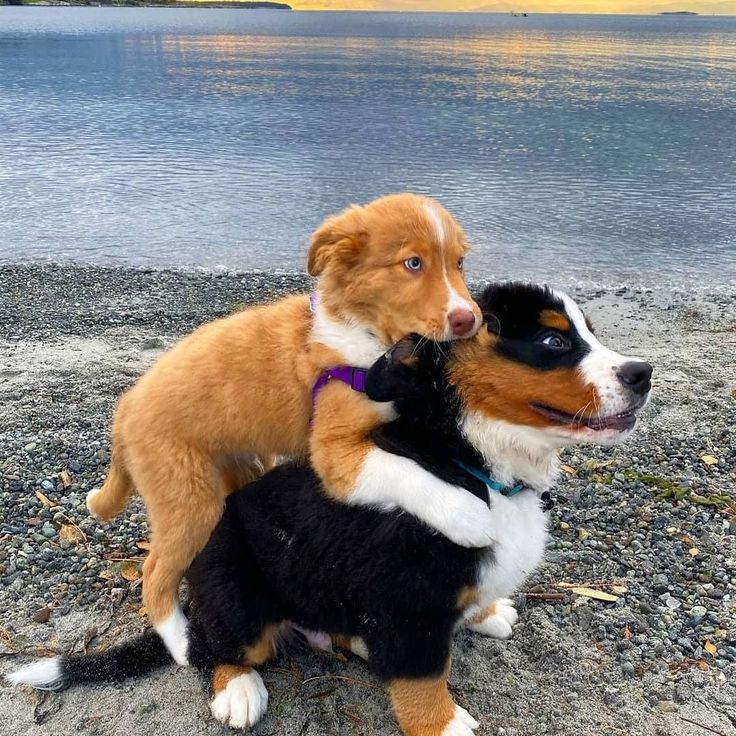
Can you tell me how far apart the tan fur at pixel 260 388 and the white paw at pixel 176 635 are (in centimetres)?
5

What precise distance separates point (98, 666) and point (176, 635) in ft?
1.16

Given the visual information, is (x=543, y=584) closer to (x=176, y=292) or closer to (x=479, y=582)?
(x=479, y=582)

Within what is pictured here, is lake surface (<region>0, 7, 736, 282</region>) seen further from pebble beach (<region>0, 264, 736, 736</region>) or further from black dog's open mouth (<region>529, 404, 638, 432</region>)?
black dog's open mouth (<region>529, 404, 638, 432</region>)

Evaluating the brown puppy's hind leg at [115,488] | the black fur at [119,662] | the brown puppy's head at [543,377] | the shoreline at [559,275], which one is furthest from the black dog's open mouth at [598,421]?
the shoreline at [559,275]

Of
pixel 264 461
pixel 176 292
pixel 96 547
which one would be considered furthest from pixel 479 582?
pixel 176 292

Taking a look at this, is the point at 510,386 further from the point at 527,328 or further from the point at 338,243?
the point at 338,243

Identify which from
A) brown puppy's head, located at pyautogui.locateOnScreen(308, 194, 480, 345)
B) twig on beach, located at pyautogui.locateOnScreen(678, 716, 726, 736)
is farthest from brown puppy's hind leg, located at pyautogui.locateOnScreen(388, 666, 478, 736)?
brown puppy's head, located at pyautogui.locateOnScreen(308, 194, 480, 345)

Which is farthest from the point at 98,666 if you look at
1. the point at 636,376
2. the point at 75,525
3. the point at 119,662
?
the point at 636,376

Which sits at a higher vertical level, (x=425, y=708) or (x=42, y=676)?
(x=425, y=708)

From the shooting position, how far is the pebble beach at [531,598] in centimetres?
326

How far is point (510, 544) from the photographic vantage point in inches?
118

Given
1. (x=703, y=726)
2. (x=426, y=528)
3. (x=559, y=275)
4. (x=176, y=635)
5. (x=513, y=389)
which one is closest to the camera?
(x=513, y=389)

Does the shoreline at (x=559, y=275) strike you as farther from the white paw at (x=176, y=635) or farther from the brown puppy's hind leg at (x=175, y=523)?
the white paw at (x=176, y=635)

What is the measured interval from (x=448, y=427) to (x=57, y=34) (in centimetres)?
8493
